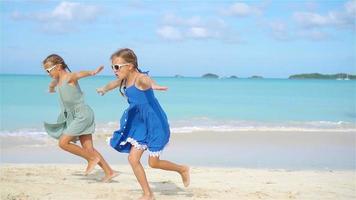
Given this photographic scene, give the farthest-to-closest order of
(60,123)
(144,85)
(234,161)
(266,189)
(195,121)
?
1. (195,121)
2. (234,161)
3. (60,123)
4. (266,189)
5. (144,85)

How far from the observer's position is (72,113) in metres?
6.26

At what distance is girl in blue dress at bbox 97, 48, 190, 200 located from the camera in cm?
514

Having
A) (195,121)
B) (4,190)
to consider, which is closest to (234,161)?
(4,190)

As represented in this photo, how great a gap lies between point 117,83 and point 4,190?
1.76 metres

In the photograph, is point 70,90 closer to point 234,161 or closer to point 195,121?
point 234,161

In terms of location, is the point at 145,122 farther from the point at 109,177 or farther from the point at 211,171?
the point at 211,171

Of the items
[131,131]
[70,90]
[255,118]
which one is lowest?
[255,118]

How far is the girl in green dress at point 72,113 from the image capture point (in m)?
6.12

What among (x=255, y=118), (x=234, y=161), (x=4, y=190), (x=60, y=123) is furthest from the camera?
(x=255, y=118)

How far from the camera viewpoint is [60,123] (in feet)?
21.0

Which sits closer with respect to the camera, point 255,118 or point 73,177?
point 73,177

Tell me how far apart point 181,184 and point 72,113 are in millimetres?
1636

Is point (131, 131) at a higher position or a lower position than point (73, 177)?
higher

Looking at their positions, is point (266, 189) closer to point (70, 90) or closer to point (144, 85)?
point (144, 85)
